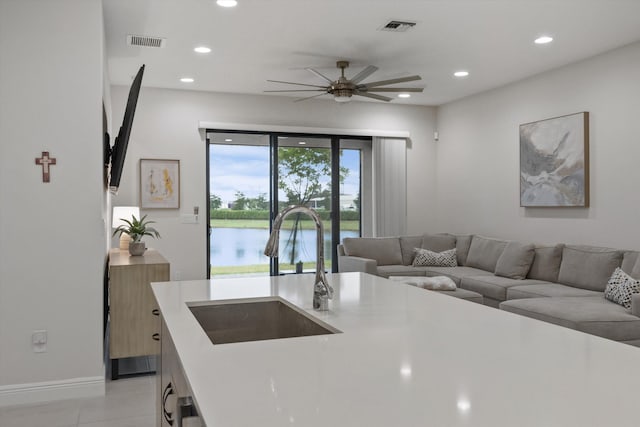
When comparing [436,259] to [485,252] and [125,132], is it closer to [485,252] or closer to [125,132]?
[485,252]

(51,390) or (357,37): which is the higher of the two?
(357,37)

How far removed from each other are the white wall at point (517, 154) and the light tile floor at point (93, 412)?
433 cm

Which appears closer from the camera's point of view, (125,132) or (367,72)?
(125,132)

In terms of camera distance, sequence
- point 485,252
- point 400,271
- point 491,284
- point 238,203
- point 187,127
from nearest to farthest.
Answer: point 491,284
point 485,252
point 400,271
point 187,127
point 238,203

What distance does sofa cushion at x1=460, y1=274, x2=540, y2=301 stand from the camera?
5.08 meters

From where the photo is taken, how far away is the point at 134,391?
11.6 ft

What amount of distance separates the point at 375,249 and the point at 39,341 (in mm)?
4191

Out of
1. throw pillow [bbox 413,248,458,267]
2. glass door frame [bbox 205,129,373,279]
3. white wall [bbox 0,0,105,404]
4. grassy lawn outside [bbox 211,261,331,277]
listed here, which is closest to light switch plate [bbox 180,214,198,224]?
glass door frame [bbox 205,129,373,279]

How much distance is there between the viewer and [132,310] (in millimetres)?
3875

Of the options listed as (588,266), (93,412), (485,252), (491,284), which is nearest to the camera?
(93,412)

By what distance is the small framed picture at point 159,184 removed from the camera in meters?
6.43

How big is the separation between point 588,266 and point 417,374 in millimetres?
4284

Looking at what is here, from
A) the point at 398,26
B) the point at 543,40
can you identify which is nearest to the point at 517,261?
the point at 543,40

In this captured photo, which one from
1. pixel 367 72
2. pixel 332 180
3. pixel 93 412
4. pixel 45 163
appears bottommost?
pixel 93 412
